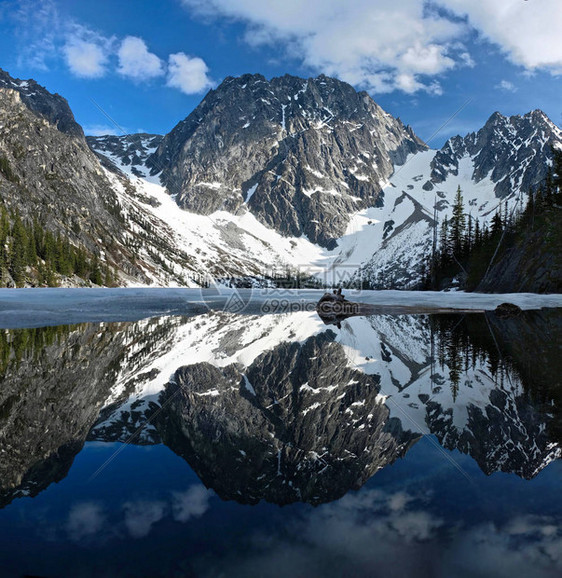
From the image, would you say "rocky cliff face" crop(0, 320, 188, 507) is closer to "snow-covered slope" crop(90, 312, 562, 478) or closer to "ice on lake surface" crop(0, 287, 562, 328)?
"snow-covered slope" crop(90, 312, 562, 478)

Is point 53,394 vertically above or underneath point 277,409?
above

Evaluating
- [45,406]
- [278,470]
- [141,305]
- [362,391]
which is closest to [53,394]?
[45,406]

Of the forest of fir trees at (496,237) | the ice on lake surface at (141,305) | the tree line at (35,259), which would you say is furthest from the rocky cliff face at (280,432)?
the tree line at (35,259)

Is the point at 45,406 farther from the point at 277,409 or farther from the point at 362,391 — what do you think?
the point at 362,391

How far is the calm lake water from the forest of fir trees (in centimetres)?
5841

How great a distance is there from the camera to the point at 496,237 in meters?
82.9

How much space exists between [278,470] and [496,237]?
298 feet

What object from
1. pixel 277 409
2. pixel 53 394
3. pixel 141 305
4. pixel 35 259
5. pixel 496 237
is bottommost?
pixel 141 305

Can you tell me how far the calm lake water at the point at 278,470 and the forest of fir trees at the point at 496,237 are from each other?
2300 inches

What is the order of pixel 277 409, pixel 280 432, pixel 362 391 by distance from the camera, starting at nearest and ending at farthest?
pixel 280 432 → pixel 277 409 → pixel 362 391

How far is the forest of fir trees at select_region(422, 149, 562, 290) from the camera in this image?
61.3 meters

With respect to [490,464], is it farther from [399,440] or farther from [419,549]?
[419,549]

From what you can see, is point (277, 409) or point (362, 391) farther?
point (362, 391)

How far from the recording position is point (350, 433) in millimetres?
6309
